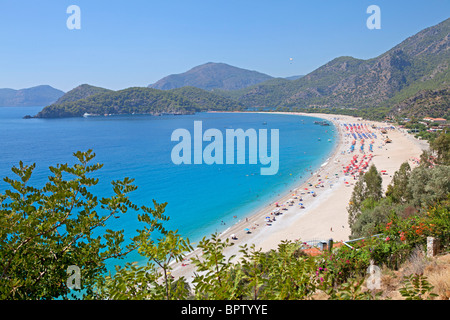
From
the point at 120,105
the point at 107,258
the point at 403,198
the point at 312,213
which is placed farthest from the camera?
the point at 120,105

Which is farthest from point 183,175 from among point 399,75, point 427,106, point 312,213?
point 399,75

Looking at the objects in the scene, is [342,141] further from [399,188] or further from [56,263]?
[56,263]

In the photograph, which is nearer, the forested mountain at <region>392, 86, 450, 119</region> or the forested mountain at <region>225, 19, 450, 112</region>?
the forested mountain at <region>392, 86, 450, 119</region>

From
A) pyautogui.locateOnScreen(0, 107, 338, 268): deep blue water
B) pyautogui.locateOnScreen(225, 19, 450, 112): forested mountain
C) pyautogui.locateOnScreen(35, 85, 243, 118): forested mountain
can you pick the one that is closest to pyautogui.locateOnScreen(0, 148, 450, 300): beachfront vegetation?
pyautogui.locateOnScreen(0, 107, 338, 268): deep blue water

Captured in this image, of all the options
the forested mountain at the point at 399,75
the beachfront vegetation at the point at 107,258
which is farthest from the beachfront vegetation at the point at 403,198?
the forested mountain at the point at 399,75

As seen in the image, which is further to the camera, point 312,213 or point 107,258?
point 312,213

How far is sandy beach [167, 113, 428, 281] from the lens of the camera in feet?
73.9

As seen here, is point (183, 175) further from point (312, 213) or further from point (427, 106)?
point (427, 106)

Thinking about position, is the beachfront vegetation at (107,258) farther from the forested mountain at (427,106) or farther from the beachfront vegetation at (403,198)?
the forested mountain at (427,106)

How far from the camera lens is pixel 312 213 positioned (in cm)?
2845

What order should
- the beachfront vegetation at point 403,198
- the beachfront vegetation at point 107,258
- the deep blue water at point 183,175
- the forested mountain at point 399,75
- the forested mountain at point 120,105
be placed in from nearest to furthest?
the beachfront vegetation at point 107,258
the beachfront vegetation at point 403,198
the deep blue water at point 183,175
the forested mountain at point 399,75
the forested mountain at point 120,105

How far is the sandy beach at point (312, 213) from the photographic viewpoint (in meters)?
22.5

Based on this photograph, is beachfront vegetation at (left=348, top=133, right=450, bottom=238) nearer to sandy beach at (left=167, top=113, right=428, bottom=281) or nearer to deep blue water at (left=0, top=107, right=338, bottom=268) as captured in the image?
sandy beach at (left=167, top=113, right=428, bottom=281)
